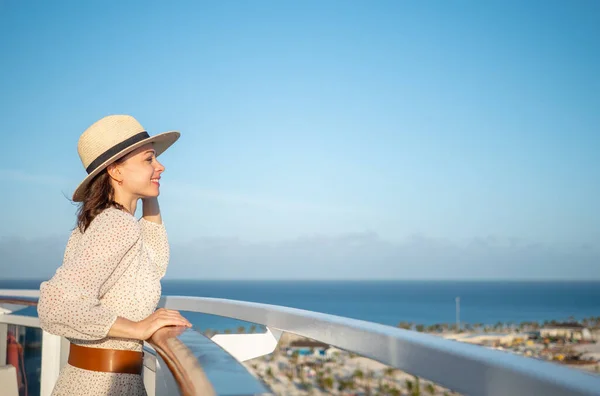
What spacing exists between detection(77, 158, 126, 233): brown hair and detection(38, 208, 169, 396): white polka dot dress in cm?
8

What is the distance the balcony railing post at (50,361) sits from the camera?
3172mm

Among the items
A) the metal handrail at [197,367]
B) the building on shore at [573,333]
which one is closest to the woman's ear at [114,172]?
the metal handrail at [197,367]

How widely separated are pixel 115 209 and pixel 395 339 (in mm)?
910

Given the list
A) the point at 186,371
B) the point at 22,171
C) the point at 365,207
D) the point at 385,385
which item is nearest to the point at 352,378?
the point at 385,385

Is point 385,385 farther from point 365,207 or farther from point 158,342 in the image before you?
point 365,207

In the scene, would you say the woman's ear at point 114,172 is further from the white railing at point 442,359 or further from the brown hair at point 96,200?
the white railing at point 442,359

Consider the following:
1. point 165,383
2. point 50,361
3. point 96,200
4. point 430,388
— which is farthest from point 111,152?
point 50,361

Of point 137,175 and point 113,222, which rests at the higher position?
point 137,175

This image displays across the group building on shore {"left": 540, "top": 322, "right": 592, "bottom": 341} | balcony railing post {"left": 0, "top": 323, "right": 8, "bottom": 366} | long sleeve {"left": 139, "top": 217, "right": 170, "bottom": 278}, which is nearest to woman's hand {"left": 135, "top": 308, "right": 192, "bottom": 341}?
long sleeve {"left": 139, "top": 217, "right": 170, "bottom": 278}

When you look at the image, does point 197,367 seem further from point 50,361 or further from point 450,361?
point 50,361

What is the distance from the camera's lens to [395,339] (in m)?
1.00

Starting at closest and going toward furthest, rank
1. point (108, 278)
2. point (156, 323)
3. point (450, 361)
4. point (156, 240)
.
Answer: point (450, 361) → point (156, 323) → point (108, 278) → point (156, 240)

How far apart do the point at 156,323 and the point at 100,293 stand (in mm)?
231

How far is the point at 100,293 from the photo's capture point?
1565 millimetres
